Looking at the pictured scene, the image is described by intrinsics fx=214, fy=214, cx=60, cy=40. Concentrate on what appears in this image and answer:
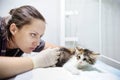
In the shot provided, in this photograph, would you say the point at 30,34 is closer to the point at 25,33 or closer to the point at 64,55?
the point at 25,33

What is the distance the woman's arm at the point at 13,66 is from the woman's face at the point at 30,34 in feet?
0.30

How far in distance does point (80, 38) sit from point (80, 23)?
13 centimetres

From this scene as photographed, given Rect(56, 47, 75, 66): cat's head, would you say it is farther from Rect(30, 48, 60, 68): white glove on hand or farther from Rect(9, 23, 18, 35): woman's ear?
Rect(9, 23, 18, 35): woman's ear

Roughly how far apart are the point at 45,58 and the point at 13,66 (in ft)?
0.58

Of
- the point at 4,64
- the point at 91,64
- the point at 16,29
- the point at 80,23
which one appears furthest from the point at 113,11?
the point at 4,64

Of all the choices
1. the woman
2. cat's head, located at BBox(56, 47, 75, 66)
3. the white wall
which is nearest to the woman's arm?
the woman

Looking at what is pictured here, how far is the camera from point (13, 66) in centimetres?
91

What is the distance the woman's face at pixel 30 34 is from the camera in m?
1.00

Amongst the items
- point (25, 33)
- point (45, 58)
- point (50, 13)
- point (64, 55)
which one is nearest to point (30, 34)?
point (25, 33)

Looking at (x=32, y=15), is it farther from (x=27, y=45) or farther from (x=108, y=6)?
(x=108, y=6)

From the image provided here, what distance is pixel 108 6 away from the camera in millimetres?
1444

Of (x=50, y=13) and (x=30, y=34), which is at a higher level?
(x=50, y=13)

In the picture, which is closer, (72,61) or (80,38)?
(72,61)

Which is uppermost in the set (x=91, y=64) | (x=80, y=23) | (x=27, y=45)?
(x=80, y=23)
